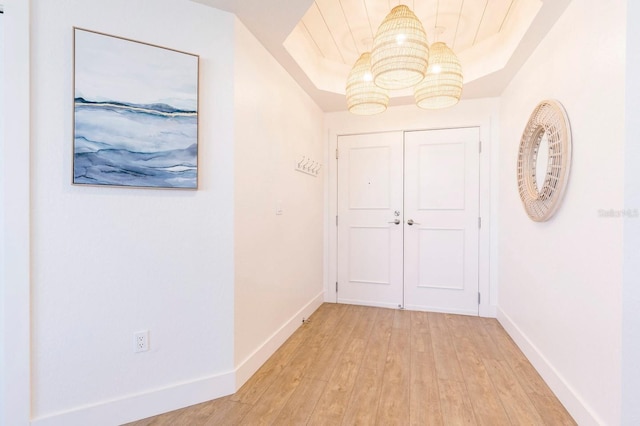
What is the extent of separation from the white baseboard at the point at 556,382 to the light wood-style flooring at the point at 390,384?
0.14ft

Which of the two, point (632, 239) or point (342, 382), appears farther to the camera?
point (342, 382)

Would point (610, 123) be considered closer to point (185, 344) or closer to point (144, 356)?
point (185, 344)

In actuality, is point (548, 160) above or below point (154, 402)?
above

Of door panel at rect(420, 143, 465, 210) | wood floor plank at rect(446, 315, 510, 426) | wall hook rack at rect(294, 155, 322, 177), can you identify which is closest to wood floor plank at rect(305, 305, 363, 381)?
wood floor plank at rect(446, 315, 510, 426)

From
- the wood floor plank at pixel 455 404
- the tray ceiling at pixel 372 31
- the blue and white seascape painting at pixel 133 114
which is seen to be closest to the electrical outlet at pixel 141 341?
the blue and white seascape painting at pixel 133 114

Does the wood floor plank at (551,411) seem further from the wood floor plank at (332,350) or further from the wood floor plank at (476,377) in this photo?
the wood floor plank at (332,350)

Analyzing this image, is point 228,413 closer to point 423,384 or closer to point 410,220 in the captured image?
point 423,384

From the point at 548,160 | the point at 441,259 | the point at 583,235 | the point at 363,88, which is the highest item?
the point at 363,88

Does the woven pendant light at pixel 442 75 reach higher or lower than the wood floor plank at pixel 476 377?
higher

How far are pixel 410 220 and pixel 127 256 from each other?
270 centimetres

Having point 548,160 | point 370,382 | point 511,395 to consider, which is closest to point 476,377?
point 511,395

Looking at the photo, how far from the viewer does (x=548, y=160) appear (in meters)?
1.89

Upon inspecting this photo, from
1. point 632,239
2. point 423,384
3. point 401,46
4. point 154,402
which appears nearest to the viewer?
point 632,239

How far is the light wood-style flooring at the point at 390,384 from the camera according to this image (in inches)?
62.5
